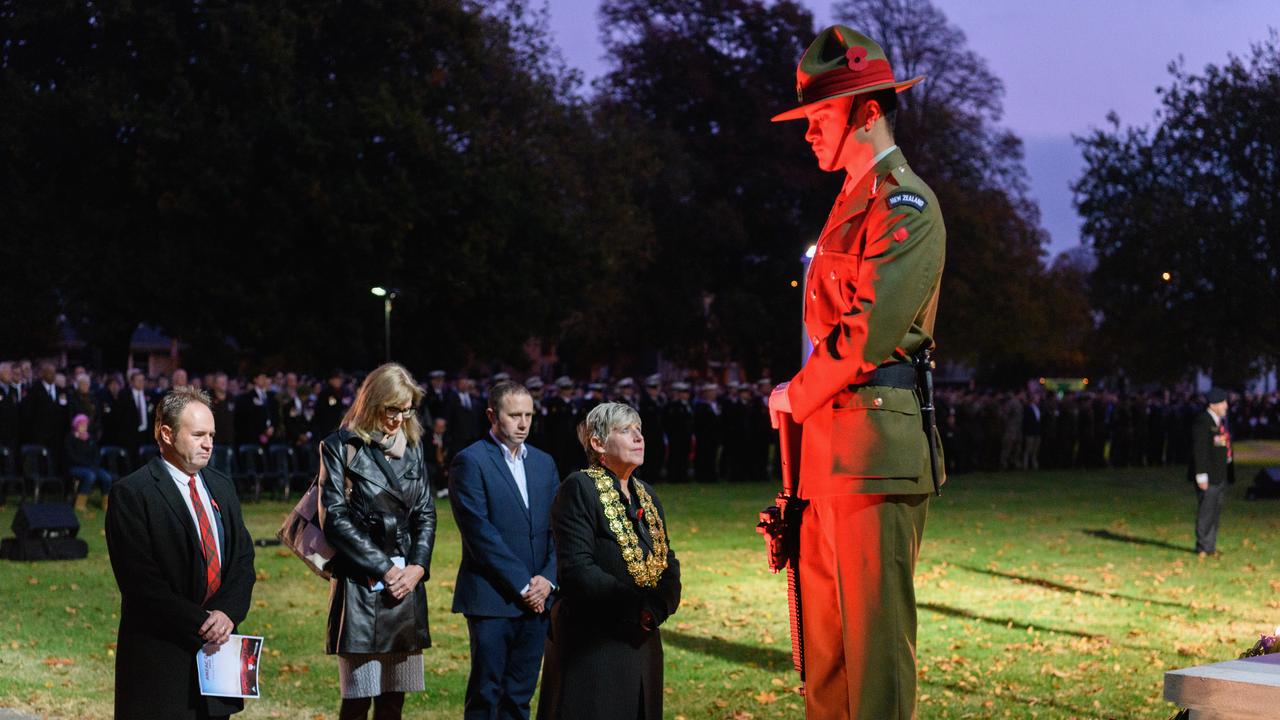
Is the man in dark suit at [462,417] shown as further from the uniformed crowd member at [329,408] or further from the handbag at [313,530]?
the handbag at [313,530]

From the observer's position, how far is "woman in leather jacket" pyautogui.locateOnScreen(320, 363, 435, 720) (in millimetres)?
6406

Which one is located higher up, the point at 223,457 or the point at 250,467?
the point at 223,457

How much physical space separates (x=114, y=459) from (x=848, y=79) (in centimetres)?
1942

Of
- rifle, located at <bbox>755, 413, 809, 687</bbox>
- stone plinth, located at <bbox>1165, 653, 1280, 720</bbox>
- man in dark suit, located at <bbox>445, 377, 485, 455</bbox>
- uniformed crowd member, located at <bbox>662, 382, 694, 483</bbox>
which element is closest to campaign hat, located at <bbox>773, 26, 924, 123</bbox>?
rifle, located at <bbox>755, 413, 809, 687</bbox>

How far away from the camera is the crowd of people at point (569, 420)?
20844 millimetres

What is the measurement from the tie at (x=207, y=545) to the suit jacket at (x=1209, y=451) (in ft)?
46.1

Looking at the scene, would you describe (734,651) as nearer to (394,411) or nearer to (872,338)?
(394,411)

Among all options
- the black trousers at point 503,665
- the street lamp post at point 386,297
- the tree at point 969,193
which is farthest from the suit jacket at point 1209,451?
the tree at point 969,193

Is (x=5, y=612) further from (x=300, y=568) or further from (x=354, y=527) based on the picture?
(x=354, y=527)

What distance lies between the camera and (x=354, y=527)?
21.1 ft

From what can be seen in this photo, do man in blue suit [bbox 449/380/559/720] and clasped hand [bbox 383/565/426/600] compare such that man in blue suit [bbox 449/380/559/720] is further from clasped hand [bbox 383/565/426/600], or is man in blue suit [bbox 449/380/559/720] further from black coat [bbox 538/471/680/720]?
black coat [bbox 538/471/680/720]

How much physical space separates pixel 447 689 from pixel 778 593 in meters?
5.14

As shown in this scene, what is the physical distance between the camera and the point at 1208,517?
1686 centimetres

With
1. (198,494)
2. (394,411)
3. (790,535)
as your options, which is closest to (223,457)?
(394,411)
